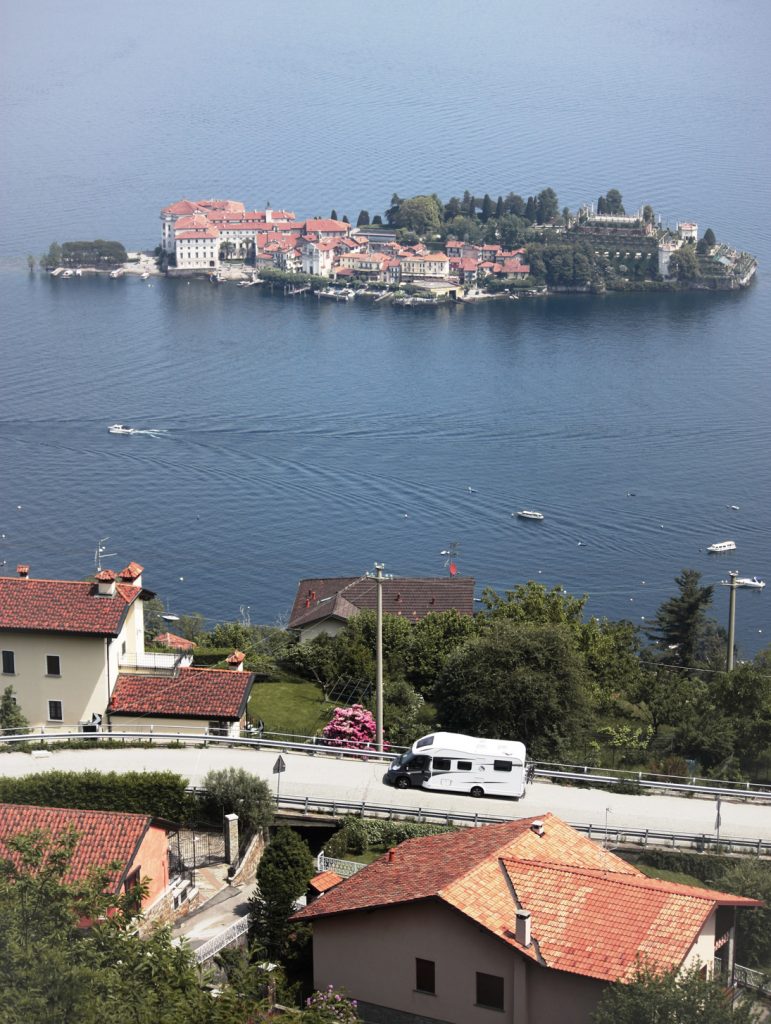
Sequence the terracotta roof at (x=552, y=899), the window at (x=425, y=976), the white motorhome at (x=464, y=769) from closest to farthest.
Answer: the terracotta roof at (x=552, y=899) < the window at (x=425, y=976) < the white motorhome at (x=464, y=769)

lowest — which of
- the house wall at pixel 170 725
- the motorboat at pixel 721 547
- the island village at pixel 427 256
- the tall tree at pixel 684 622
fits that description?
the motorboat at pixel 721 547

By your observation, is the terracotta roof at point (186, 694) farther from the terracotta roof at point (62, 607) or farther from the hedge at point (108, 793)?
the hedge at point (108, 793)

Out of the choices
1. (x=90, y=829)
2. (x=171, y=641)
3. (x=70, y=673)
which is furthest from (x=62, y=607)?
(x=171, y=641)

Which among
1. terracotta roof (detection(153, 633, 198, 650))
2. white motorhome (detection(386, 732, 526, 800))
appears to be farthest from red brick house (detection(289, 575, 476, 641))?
white motorhome (detection(386, 732, 526, 800))

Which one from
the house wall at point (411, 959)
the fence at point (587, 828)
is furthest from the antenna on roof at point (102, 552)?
the house wall at point (411, 959)

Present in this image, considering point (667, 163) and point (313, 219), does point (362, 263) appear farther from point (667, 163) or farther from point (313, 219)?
point (667, 163)

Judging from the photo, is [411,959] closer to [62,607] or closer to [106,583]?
[106,583]
